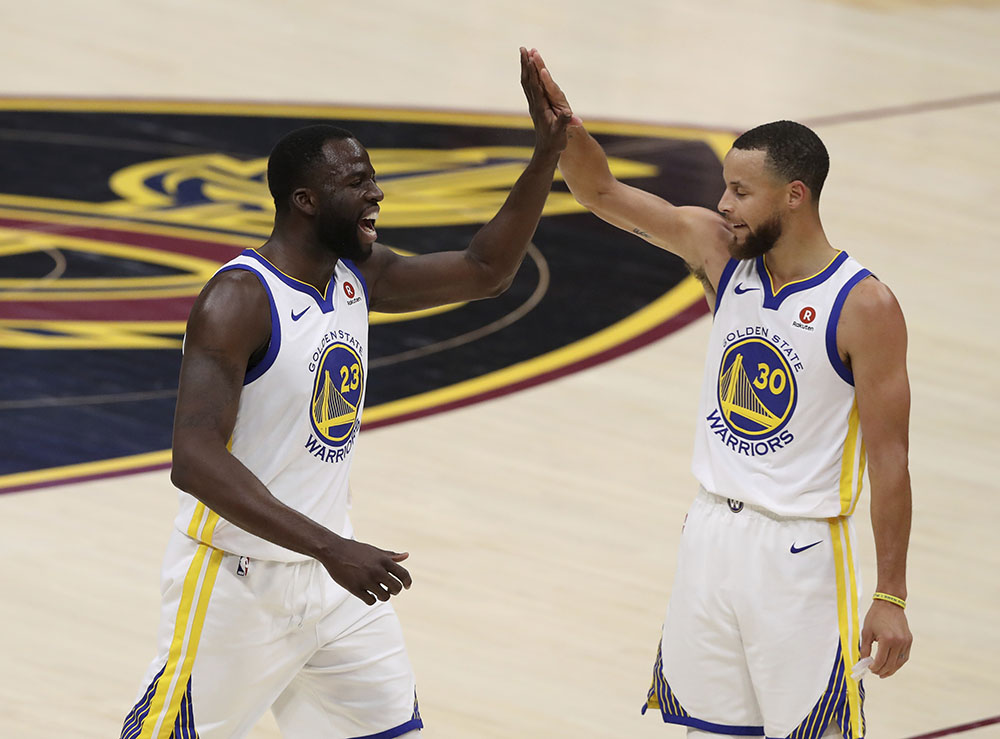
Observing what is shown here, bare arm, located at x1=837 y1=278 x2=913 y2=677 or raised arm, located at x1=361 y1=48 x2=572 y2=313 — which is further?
raised arm, located at x1=361 y1=48 x2=572 y2=313

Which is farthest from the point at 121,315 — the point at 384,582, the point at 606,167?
the point at 384,582

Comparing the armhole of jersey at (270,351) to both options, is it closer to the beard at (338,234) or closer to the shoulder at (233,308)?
the shoulder at (233,308)

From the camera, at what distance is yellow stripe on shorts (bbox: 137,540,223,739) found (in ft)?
12.3

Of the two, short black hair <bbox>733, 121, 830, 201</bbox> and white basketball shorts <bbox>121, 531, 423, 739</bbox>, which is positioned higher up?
short black hair <bbox>733, 121, 830, 201</bbox>

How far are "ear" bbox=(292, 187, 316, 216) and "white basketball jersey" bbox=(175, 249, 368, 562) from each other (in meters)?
0.14

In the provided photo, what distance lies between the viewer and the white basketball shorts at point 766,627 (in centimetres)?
386

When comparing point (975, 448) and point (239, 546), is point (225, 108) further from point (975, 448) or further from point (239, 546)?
point (239, 546)

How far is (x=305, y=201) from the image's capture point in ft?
12.6

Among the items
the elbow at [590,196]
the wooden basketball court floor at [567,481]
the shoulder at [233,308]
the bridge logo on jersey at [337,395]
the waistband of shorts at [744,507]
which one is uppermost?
the elbow at [590,196]

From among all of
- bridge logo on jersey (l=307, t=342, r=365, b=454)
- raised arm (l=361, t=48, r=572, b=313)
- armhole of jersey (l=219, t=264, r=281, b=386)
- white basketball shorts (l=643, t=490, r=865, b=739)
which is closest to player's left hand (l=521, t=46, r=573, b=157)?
raised arm (l=361, t=48, r=572, b=313)

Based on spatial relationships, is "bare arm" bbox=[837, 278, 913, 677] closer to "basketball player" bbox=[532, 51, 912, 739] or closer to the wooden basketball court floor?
"basketball player" bbox=[532, 51, 912, 739]

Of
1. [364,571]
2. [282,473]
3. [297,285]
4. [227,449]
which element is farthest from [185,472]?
[297,285]

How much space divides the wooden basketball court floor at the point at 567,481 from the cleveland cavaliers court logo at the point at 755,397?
393 mm

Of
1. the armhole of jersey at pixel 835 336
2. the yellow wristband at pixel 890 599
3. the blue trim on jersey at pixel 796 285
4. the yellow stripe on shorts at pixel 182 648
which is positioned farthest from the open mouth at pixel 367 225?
the yellow wristband at pixel 890 599
